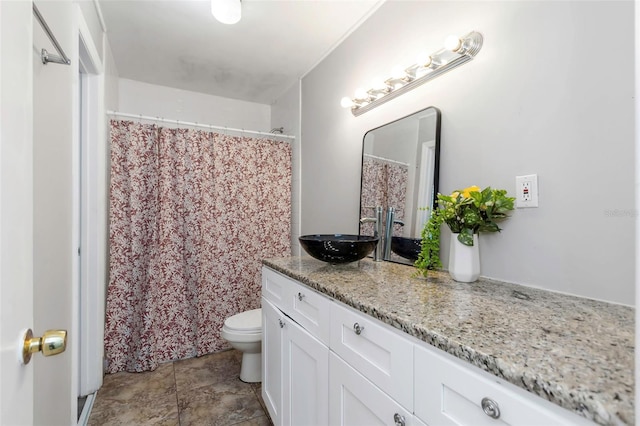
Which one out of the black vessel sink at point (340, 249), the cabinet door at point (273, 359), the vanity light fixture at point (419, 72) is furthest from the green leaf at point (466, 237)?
the cabinet door at point (273, 359)

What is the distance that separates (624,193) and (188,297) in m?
2.61

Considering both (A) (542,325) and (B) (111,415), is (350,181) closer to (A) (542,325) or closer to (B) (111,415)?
(A) (542,325)

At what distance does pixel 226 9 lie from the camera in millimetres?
1649

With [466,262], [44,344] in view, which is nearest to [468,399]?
[466,262]

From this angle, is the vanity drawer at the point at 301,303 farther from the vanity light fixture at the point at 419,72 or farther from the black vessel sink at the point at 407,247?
the vanity light fixture at the point at 419,72

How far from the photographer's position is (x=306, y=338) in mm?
1246

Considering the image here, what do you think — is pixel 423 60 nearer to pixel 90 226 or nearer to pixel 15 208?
pixel 15 208

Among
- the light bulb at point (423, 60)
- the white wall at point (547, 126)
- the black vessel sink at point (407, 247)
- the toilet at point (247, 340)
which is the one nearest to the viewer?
the white wall at point (547, 126)

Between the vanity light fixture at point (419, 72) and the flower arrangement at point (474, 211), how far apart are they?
1.94ft

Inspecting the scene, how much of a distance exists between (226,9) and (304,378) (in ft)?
6.00

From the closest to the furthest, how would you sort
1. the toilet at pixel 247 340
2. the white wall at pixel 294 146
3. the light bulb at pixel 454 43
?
the light bulb at pixel 454 43, the toilet at pixel 247 340, the white wall at pixel 294 146

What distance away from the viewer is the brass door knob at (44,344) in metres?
0.52

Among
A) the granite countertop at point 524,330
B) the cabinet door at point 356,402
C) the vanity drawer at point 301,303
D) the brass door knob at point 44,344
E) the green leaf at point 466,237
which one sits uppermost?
the green leaf at point 466,237

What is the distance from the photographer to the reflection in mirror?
1.50m
